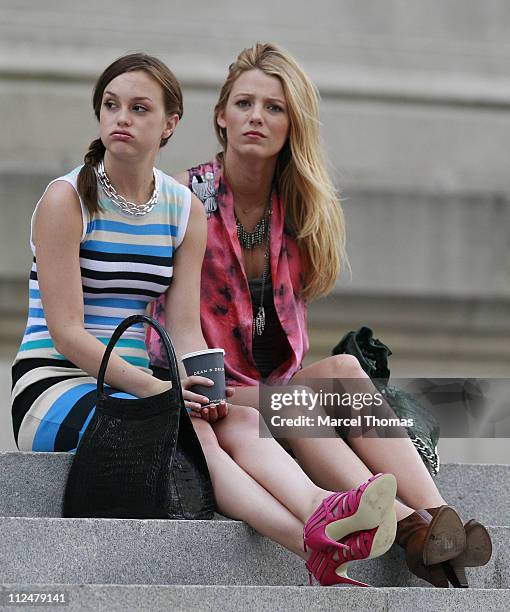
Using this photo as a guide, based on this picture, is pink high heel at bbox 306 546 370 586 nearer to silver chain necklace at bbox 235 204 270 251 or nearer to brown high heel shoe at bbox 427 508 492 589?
brown high heel shoe at bbox 427 508 492 589

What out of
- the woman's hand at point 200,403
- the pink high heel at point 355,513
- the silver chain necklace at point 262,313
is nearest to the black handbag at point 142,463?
the woman's hand at point 200,403

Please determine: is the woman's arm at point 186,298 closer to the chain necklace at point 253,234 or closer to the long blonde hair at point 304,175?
the chain necklace at point 253,234

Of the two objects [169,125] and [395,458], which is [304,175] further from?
[395,458]

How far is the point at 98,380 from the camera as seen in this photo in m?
4.16

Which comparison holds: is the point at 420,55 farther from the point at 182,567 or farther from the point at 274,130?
the point at 182,567

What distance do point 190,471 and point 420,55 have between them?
452 centimetres

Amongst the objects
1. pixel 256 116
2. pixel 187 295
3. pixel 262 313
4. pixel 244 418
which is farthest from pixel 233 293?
pixel 244 418

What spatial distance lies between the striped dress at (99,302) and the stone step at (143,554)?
633 millimetres

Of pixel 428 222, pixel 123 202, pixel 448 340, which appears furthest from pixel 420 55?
pixel 123 202

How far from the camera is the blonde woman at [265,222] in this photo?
5004 mm

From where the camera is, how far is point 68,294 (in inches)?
172

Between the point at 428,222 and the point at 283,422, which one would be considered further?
the point at 428,222

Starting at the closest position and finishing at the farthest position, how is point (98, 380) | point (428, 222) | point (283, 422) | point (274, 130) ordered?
point (98, 380), point (283, 422), point (274, 130), point (428, 222)

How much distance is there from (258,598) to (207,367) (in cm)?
95
